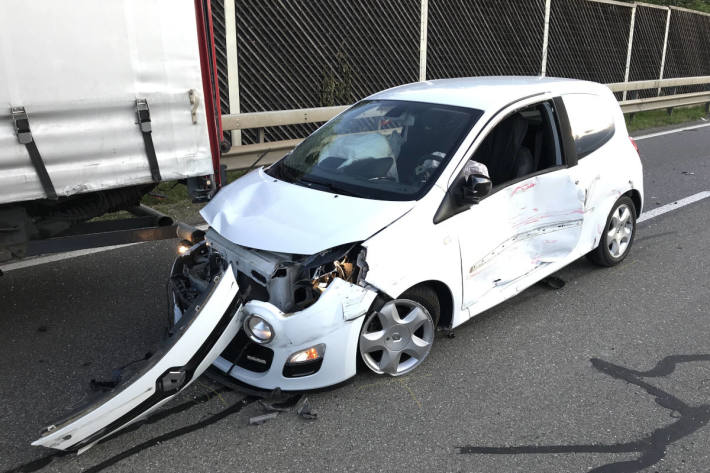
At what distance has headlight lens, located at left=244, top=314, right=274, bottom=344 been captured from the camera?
3.38 metres

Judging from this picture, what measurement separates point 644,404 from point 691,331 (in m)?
1.16

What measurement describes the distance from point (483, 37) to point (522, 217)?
9757 millimetres

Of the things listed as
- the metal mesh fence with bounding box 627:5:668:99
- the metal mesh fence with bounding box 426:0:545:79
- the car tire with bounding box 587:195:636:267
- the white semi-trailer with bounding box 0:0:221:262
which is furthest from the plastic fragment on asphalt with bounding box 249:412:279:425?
the metal mesh fence with bounding box 627:5:668:99

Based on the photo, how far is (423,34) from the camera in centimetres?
1162

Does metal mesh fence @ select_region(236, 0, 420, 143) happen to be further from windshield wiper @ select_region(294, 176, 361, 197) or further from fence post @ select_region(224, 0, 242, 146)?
windshield wiper @ select_region(294, 176, 361, 197)

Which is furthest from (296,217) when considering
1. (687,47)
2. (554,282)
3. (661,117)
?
(687,47)

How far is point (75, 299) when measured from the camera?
4836mm

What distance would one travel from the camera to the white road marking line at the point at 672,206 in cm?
709

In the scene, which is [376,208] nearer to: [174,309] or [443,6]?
[174,309]

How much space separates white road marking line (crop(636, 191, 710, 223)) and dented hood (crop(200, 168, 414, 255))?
4.37 m

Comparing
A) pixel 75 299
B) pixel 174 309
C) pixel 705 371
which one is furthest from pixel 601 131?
pixel 75 299

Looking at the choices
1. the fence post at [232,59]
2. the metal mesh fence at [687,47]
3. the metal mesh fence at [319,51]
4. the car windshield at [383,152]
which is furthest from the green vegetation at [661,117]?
the car windshield at [383,152]

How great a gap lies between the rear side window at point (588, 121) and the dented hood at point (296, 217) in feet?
6.20

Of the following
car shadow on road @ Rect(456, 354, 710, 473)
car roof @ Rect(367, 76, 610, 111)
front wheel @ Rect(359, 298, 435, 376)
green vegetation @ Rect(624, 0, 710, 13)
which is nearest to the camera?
car shadow on road @ Rect(456, 354, 710, 473)
